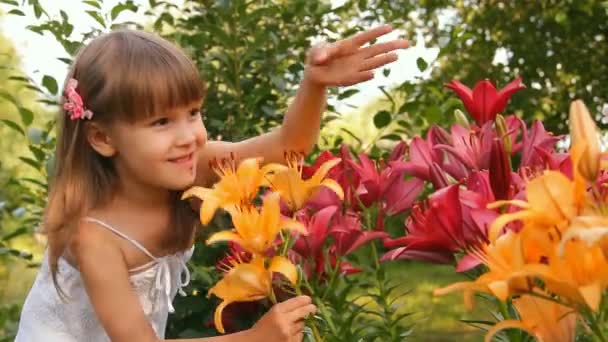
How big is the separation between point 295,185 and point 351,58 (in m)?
0.52

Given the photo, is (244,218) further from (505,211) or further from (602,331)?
(602,331)

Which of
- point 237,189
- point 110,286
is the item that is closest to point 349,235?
point 237,189

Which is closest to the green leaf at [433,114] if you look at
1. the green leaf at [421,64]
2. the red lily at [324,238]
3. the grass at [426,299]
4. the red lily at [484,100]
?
the green leaf at [421,64]

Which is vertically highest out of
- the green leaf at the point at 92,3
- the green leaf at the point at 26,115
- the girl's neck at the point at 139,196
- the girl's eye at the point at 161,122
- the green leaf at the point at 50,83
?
the green leaf at the point at 92,3

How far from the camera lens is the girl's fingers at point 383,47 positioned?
1.68 meters

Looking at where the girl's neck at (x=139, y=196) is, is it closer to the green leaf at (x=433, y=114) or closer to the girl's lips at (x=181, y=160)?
the girl's lips at (x=181, y=160)

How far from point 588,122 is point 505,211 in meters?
0.26

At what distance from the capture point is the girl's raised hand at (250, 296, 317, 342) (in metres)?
1.29

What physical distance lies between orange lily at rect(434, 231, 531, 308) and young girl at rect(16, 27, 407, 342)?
84 cm

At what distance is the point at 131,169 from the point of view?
2.10m

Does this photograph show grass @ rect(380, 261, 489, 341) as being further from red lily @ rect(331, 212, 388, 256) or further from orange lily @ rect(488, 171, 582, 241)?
orange lily @ rect(488, 171, 582, 241)

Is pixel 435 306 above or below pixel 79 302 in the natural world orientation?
below

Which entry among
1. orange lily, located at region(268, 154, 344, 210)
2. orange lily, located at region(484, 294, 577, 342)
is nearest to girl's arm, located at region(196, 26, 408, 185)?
orange lily, located at region(268, 154, 344, 210)

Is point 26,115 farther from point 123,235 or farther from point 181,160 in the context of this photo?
point 181,160
